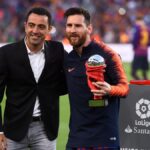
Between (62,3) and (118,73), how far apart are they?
25.9 m

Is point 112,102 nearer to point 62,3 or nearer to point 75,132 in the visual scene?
point 75,132

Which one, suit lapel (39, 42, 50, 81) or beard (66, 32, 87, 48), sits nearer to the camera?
beard (66, 32, 87, 48)

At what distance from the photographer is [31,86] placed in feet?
19.9

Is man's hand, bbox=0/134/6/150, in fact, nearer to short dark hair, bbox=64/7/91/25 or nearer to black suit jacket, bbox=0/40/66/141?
black suit jacket, bbox=0/40/66/141

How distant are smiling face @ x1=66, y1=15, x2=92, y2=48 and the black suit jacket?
0.56 m

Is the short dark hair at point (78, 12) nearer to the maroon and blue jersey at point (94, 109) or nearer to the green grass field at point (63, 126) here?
the maroon and blue jersey at point (94, 109)

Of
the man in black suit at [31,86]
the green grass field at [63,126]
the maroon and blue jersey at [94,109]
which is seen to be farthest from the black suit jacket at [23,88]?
A: the green grass field at [63,126]

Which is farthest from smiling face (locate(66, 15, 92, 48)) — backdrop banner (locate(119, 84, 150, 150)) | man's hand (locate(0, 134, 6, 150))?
backdrop banner (locate(119, 84, 150, 150))

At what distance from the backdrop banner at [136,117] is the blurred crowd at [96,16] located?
19.9 metres

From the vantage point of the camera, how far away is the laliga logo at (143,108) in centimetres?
735

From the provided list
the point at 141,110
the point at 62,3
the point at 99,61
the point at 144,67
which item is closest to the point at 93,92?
the point at 99,61

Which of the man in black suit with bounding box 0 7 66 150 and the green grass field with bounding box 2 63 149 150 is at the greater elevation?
the man in black suit with bounding box 0 7 66 150

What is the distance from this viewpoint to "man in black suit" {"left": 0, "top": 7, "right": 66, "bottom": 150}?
604cm

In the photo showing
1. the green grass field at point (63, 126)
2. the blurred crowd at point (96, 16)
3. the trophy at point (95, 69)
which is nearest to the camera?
the trophy at point (95, 69)
